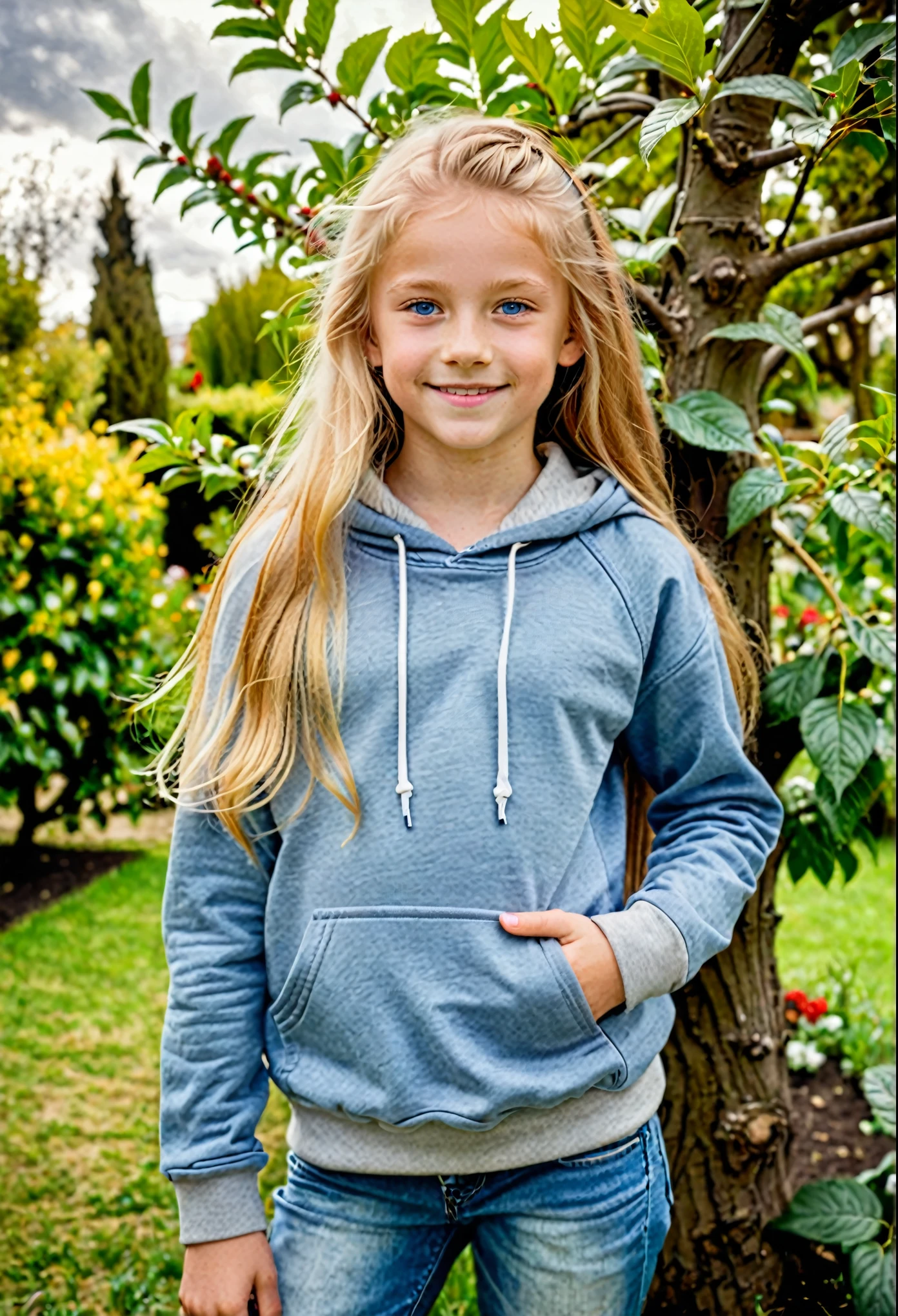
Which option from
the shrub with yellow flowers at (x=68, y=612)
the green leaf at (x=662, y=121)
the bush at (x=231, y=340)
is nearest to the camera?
the green leaf at (x=662, y=121)

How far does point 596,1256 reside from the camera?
3.73ft

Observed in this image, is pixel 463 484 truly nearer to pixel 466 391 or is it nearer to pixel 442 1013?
pixel 466 391

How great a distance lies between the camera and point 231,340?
7449 millimetres

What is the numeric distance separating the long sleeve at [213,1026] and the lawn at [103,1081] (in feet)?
2.77

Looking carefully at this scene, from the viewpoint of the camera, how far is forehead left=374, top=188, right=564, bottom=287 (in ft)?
3.62

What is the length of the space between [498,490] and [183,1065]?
0.70 meters

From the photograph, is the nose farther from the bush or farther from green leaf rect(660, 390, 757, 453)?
the bush

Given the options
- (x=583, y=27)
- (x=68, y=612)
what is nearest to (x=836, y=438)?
(x=583, y=27)

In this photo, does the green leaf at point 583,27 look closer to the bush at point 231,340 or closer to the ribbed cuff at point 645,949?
the ribbed cuff at point 645,949

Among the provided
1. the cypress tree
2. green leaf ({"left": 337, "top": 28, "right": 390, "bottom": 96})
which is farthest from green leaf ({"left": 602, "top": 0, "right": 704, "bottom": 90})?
the cypress tree

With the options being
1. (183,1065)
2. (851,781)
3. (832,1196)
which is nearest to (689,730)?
(851,781)

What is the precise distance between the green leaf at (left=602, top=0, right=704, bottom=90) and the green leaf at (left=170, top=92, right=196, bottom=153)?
2.16ft

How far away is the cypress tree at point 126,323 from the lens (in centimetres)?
948

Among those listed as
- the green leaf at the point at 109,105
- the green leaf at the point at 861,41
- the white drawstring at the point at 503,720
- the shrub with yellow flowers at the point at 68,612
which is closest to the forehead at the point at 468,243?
the white drawstring at the point at 503,720
